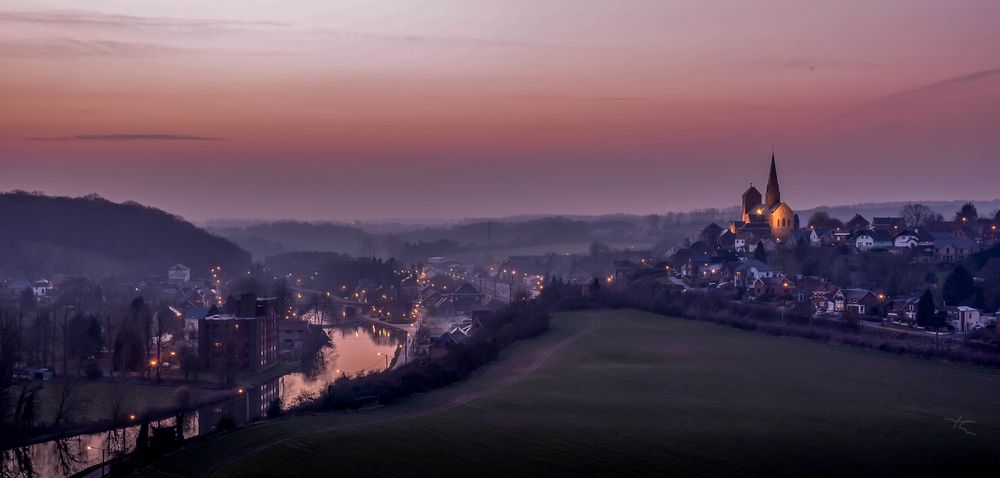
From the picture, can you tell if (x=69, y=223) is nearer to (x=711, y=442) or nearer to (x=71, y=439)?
(x=71, y=439)

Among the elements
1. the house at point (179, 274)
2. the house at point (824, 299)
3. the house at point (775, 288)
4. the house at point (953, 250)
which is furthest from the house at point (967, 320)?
the house at point (179, 274)

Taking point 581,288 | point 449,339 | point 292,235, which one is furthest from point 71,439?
point 292,235

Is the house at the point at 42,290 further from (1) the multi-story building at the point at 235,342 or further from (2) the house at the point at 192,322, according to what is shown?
(1) the multi-story building at the point at 235,342

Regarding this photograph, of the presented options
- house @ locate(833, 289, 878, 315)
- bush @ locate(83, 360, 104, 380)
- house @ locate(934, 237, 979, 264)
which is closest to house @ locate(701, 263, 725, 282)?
house @ locate(934, 237, 979, 264)

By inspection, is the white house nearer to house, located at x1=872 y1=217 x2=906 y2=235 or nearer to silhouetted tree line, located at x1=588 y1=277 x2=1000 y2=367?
silhouetted tree line, located at x1=588 y1=277 x2=1000 y2=367

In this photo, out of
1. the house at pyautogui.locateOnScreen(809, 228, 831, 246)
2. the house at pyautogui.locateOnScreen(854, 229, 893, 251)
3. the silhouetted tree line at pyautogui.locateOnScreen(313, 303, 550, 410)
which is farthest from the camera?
the house at pyautogui.locateOnScreen(809, 228, 831, 246)

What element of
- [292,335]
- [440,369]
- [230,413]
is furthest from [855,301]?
[292,335]
